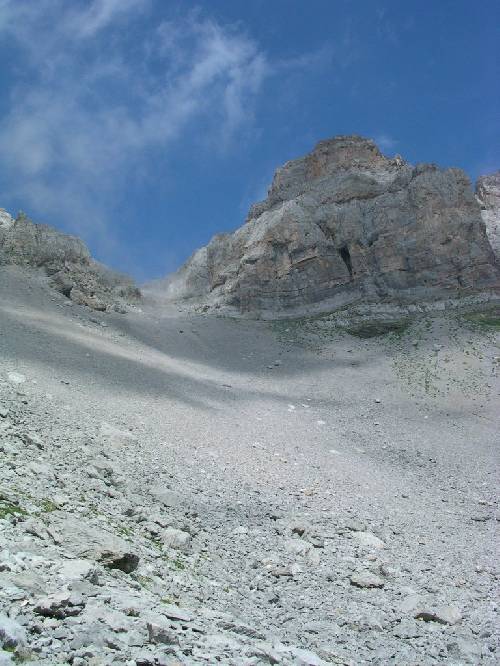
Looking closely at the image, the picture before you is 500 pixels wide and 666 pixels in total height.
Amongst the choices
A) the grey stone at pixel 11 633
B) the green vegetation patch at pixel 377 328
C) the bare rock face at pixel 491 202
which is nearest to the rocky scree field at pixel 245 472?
the grey stone at pixel 11 633

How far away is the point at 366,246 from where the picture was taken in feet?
159

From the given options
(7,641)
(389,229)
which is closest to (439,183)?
(389,229)

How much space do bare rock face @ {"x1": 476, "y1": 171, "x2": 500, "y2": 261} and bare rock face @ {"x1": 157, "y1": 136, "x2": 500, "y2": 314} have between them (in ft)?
30.1

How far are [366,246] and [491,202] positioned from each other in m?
25.0

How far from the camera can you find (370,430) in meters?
22.0

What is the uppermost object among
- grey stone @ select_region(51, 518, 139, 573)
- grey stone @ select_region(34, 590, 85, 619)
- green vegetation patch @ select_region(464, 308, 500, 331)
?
green vegetation patch @ select_region(464, 308, 500, 331)

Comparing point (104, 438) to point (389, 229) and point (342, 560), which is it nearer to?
point (342, 560)

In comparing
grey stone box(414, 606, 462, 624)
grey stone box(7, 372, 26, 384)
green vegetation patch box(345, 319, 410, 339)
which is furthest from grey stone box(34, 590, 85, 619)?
green vegetation patch box(345, 319, 410, 339)

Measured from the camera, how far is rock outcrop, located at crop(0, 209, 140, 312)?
3525 cm

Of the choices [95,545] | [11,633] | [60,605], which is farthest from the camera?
[95,545]

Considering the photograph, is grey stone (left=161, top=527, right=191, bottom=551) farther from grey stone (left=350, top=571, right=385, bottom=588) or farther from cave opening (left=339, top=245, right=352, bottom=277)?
cave opening (left=339, top=245, right=352, bottom=277)

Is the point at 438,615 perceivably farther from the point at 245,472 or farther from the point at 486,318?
the point at 486,318

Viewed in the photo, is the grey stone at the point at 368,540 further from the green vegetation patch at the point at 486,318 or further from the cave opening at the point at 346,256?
the cave opening at the point at 346,256

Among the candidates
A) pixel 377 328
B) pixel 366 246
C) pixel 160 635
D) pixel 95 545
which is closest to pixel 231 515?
pixel 95 545
